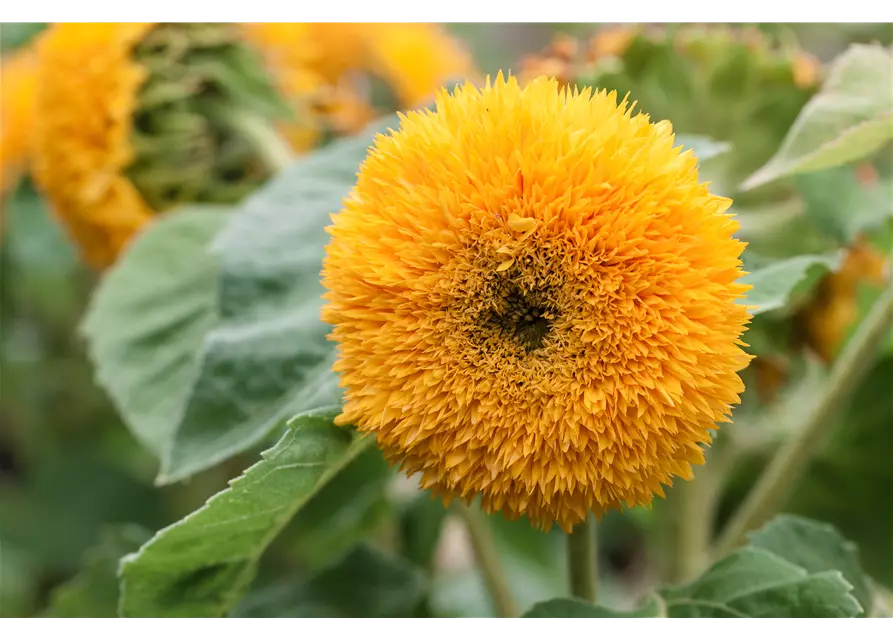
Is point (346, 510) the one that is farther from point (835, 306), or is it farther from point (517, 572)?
point (835, 306)

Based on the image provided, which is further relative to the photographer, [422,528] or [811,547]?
[422,528]

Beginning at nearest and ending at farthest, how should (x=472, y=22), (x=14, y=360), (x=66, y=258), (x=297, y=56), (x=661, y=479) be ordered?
(x=661, y=479) < (x=297, y=56) < (x=66, y=258) < (x=14, y=360) < (x=472, y=22)

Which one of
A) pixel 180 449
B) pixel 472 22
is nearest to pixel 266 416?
pixel 180 449

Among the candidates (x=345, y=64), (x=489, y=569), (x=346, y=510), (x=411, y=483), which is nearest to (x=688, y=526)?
(x=489, y=569)

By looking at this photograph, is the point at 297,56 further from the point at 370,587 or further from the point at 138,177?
the point at 370,587

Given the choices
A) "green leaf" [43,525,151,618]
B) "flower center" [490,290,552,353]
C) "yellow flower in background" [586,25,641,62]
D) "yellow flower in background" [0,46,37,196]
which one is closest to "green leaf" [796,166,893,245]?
"yellow flower in background" [586,25,641,62]

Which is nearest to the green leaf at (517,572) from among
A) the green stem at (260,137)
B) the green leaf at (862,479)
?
the green leaf at (862,479)

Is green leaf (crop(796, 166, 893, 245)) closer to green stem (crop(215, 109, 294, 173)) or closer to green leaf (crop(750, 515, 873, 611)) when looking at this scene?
green leaf (crop(750, 515, 873, 611))
